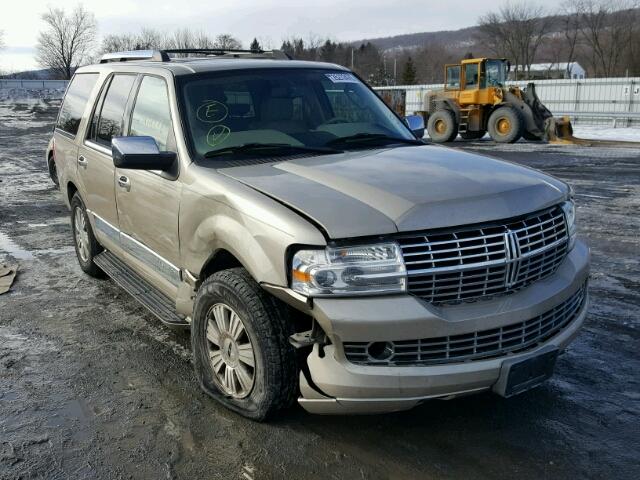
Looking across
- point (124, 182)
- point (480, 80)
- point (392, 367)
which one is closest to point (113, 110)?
point (124, 182)

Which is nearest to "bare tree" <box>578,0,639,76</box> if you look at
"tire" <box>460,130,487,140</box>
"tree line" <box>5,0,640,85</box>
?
"tree line" <box>5,0,640,85</box>

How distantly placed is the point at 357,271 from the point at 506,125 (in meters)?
19.3

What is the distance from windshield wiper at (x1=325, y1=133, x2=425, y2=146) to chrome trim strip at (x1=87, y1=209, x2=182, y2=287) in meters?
1.26

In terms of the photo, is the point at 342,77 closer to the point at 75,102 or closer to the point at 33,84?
the point at 75,102

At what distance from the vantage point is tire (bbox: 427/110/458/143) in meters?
21.9

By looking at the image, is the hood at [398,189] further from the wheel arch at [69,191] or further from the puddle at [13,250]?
the puddle at [13,250]

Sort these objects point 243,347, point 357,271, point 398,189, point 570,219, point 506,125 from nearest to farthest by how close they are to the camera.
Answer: point 357,271 → point 398,189 → point 243,347 → point 570,219 → point 506,125

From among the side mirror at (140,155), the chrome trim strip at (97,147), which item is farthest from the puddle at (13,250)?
the side mirror at (140,155)

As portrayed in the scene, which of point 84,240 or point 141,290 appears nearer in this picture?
point 141,290

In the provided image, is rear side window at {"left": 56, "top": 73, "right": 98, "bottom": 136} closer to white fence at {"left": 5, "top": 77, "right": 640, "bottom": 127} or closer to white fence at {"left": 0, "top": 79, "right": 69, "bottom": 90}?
white fence at {"left": 5, "top": 77, "right": 640, "bottom": 127}

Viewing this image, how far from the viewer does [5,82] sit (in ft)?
187

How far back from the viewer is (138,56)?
207 inches

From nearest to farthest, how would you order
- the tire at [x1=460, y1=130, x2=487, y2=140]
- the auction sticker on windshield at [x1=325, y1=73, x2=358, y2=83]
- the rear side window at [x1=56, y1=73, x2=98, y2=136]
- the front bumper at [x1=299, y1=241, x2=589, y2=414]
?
the front bumper at [x1=299, y1=241, x2=589, y2=414]
the auction sticker on windshield at [x1=325, y1=73, x2=358, y2=83]
the rear side window at [x1=56, y1=73, x2=98, y2=136]
the tire at [x1=460, y1=130, x2=487, y2=140]

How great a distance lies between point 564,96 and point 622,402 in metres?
34.0
